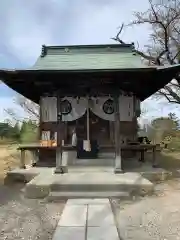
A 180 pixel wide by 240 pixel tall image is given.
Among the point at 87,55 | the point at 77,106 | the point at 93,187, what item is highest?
the point at 87,55

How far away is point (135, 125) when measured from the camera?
11.2m

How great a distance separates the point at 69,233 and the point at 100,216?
95cm

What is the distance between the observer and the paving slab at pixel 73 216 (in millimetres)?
4719

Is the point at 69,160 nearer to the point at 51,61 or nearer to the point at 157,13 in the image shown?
the point at 51,61

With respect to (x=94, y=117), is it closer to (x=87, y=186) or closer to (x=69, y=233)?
(x=87, y=186)

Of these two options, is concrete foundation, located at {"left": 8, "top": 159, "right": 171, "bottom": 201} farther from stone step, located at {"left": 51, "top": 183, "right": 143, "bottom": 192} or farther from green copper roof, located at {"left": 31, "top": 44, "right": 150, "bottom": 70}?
green copper roof, located at {"left": 31, "top": 44, "right": 150, "bottom": 70}

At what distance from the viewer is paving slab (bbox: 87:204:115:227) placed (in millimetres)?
4730

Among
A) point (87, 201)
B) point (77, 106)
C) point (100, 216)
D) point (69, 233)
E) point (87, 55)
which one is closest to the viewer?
point (69, 233)

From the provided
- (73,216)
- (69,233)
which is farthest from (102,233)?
(73,216)

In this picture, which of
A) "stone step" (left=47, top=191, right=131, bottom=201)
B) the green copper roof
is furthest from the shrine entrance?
"stone step" (left=47, top=191, right=131, bottom=201)

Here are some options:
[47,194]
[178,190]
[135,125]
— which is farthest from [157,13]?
[47,194]

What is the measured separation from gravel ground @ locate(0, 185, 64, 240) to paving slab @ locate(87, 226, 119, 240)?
61cm

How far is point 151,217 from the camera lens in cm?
528

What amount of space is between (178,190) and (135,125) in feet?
12.9
